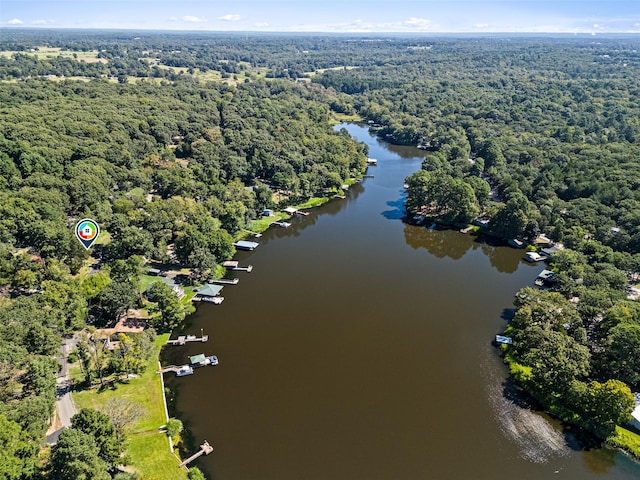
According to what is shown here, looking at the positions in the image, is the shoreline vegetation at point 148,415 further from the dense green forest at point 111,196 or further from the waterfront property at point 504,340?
the waterfront property at point 504,340

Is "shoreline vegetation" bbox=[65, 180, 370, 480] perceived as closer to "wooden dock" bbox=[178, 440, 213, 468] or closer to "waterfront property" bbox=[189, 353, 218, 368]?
"wooden dock" bbox=[178, 440, 213, 468]

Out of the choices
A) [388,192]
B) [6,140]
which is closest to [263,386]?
[388,192]

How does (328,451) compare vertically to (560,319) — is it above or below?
below

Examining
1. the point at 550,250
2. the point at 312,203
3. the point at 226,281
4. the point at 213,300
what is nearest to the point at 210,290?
the point at 213,300

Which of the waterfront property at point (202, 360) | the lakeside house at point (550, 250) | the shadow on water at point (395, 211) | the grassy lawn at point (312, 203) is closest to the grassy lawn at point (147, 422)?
the waterfront property at point (202, 360)

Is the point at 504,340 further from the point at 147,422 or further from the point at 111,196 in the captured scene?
the point at 111,196

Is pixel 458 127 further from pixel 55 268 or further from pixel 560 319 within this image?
pixel 55 268
